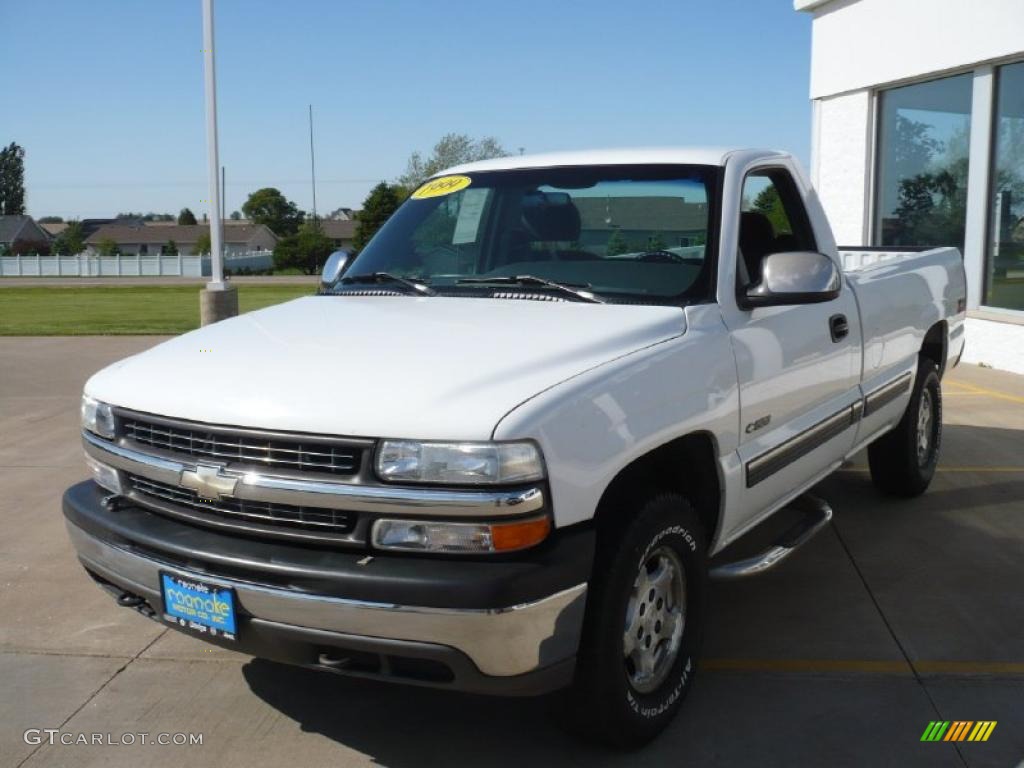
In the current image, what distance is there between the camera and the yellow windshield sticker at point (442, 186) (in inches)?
188

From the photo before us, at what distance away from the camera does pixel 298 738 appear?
11.4 ft

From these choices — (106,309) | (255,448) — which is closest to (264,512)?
(255,448)

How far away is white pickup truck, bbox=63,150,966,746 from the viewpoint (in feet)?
9.11

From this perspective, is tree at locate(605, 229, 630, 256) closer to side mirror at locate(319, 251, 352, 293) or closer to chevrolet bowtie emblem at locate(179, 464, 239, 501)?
side mirror at locate(319, 251, 352, 293)

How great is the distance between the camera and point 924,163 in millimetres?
12961

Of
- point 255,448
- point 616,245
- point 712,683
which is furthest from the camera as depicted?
point 616,245

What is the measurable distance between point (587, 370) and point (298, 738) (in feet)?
5.14

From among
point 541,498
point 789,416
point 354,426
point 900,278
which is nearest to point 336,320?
point 354,426

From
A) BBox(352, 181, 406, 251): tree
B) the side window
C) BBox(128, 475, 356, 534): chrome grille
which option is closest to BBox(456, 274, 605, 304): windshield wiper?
the side window

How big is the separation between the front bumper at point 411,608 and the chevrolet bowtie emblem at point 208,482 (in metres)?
0.14

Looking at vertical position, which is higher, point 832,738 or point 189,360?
point 189,360

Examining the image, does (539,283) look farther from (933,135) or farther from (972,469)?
(933,135)

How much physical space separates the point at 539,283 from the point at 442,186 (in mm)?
1088

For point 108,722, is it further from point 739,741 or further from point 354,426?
point 739,741
